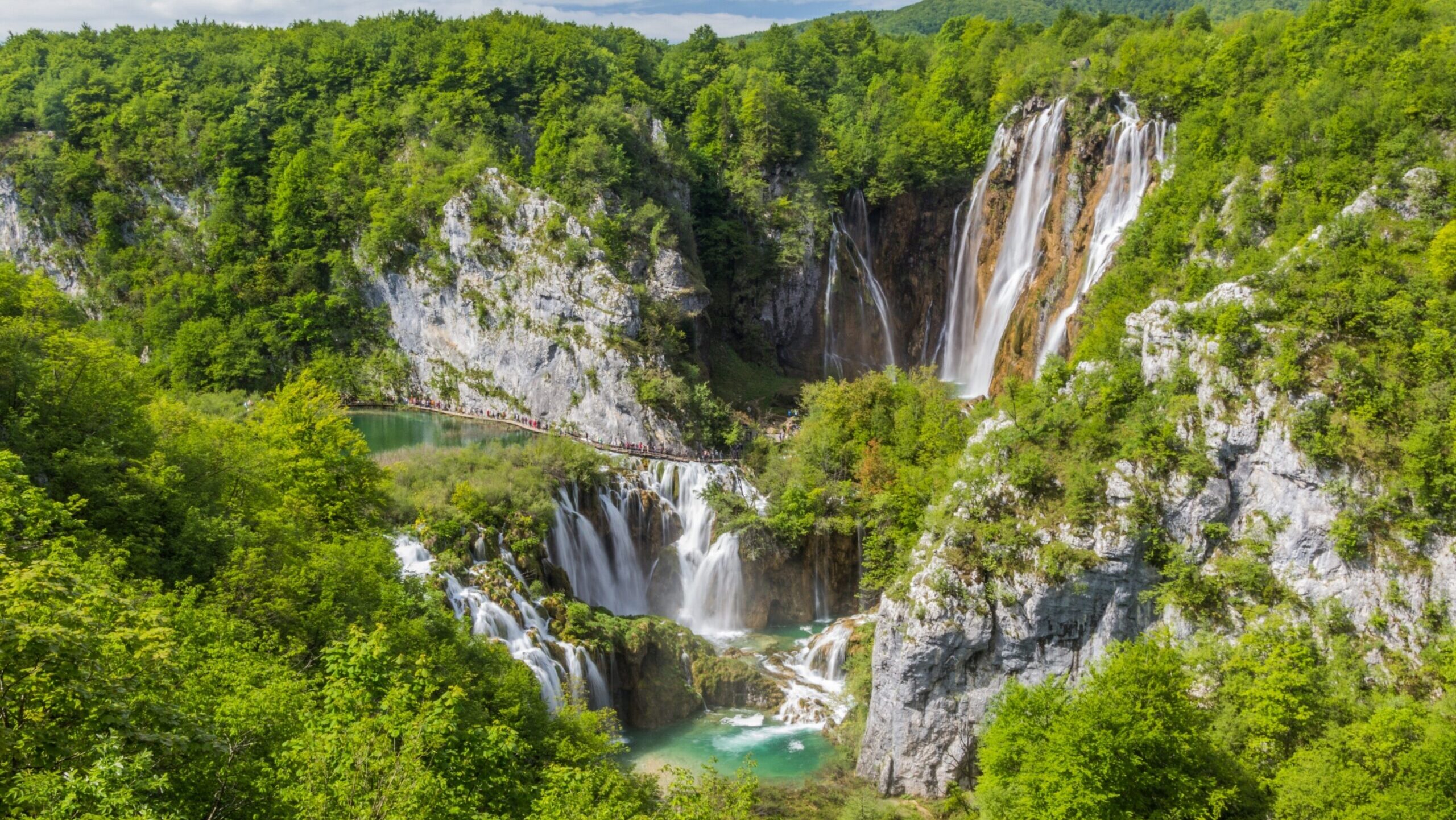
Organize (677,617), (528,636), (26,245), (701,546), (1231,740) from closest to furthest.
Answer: (1231,740) → (528,636) → (677,617) → (701,546) → (26,245)

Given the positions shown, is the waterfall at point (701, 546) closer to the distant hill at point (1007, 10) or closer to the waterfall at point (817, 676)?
the waterfall at point (817, 676)

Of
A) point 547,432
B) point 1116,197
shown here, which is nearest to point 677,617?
point 547,432

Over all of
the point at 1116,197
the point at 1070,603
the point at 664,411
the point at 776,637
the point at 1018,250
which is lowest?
the point at 776,637

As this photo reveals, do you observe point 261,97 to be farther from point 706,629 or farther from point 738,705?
point 738,705

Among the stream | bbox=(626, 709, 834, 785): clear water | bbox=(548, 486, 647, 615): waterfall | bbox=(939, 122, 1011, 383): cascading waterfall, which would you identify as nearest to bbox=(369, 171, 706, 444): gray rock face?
the stream

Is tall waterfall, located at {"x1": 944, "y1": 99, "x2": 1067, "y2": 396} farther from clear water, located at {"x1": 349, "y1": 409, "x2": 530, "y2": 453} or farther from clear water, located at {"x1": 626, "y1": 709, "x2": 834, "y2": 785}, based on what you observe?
clear water, located at {"x1": 626, "y1": 709, "x2": 834, "y2": 785}

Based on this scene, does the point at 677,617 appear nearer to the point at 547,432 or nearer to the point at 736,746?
the point at 736,746
